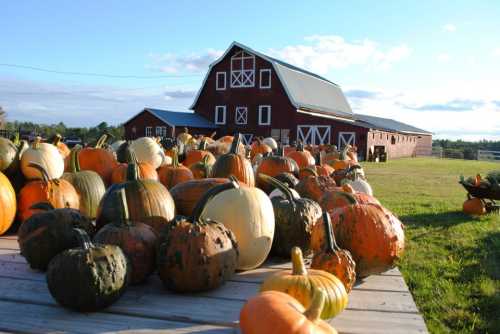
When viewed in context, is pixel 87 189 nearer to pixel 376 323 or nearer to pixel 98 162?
pixel 98 162

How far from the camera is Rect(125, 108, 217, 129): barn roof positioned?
1240 inches

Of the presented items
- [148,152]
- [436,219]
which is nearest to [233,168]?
[148,152]

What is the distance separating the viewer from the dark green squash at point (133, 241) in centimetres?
224

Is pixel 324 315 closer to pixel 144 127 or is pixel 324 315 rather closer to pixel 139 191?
pixel 139 191

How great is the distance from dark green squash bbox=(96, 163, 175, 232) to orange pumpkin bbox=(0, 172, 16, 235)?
917 mm

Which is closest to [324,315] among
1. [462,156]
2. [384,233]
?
[384,233]

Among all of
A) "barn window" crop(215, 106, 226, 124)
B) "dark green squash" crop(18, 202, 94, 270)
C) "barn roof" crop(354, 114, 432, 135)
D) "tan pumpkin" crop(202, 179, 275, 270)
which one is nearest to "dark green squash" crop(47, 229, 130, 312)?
"dark green squash" crop(18, 202, 94, 270)

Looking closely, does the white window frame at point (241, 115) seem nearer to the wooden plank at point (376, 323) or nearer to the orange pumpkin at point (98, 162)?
the orange pumpkin at point (98, 162)

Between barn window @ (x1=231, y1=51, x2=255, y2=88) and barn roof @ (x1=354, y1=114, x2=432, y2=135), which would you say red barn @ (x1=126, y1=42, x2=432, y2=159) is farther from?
barn roof @ (x1=354, y1=114, x2=432, y2=135)

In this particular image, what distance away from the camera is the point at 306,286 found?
1.90m

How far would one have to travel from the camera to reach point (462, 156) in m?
52.1

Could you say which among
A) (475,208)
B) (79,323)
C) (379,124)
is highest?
(379,124)

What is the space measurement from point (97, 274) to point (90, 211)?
201 centimetres

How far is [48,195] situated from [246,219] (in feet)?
5.40
